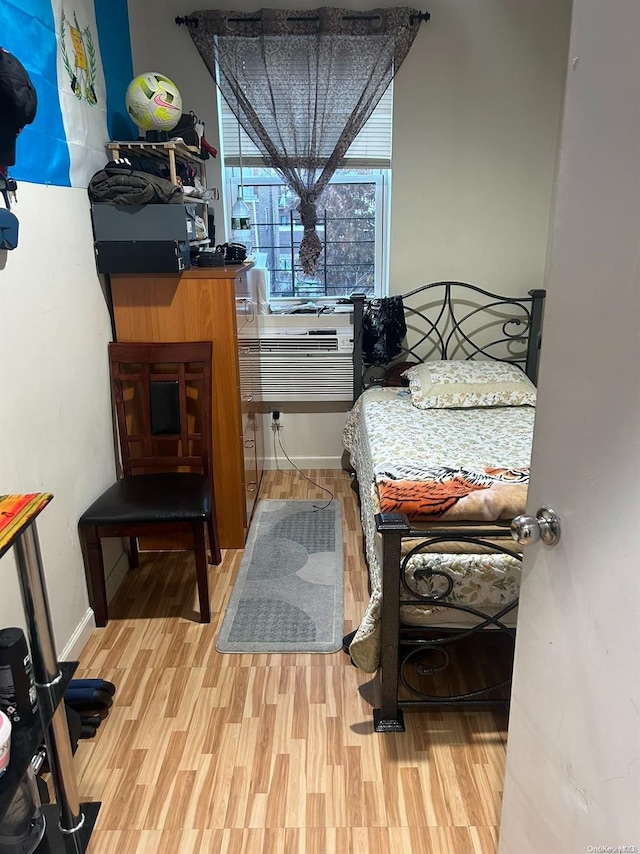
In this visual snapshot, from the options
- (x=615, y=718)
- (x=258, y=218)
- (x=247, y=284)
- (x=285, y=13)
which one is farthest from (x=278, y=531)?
(x=285, y=13)

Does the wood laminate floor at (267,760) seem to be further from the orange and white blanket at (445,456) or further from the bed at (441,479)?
the orange and white blanket at (445,456)

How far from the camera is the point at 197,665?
2.17 m

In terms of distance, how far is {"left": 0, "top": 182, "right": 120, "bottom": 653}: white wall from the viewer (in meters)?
1.79

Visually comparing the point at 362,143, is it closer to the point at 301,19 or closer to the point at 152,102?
the point at 301,19

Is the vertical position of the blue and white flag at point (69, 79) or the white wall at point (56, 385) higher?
the blue and white flag at point (69, 79)

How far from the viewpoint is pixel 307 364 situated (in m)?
3.56

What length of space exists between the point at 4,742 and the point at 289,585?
161 centimetres

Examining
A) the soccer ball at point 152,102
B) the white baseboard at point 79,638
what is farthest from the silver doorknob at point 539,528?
the soccer ball at point 152,102

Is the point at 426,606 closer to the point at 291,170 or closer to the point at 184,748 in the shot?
the point at 184,748

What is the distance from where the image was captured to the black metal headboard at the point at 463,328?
11.6 ft

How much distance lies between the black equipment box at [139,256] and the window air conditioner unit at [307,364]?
1080mm

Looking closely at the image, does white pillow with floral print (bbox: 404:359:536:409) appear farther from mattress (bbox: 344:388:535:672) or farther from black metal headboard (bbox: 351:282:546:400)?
black metal headboard (bbox: 351:282:546:400)

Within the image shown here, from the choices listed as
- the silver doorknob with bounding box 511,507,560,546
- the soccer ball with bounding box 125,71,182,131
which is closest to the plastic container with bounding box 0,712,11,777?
the silver doorknob with bounding box 511,507,560,546

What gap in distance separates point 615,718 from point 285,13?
11.2 ft
